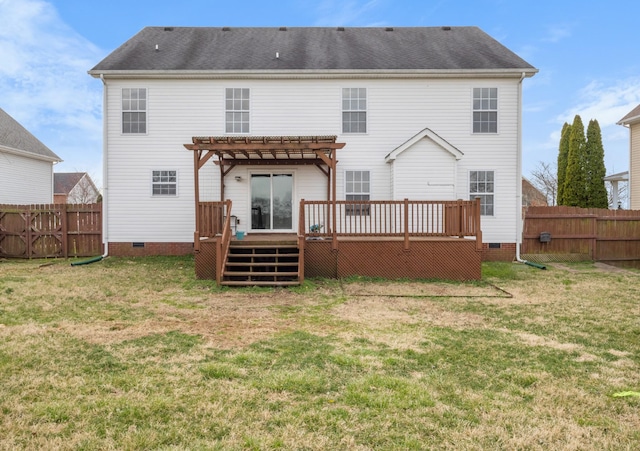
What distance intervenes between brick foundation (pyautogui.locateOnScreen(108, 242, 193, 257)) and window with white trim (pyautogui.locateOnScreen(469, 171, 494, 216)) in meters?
9.01

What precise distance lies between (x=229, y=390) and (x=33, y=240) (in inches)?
525

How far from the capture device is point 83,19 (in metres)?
18.2

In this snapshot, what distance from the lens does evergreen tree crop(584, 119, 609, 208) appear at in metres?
20.7

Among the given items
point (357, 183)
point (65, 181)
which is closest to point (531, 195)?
point (357, 183)

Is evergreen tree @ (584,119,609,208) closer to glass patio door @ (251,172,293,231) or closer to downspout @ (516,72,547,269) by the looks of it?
downspout @ (516,72,547,269)

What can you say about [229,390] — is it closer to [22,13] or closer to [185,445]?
[185,445]

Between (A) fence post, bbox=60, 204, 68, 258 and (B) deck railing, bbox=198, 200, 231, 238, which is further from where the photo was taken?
(A) fence post, bbox=60, 204, 68, 258

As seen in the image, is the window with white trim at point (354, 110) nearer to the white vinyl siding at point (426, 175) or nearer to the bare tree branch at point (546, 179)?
the white vinyl siding at point (426, 175)

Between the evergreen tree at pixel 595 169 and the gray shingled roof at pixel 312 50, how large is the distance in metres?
10.8

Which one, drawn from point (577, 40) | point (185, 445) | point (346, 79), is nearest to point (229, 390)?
point (185, 445)

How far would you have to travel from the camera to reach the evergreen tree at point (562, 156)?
72.7ft

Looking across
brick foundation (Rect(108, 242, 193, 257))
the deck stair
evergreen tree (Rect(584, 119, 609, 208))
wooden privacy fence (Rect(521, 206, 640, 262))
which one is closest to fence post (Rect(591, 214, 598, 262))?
wooden privacy fence (Rect(521, 206, 640, 262))

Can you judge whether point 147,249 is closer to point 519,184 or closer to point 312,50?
point 312,50

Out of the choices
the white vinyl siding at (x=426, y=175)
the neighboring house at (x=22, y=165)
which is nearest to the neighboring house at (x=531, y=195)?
the white vinyl siding at (x=426, y=175)
